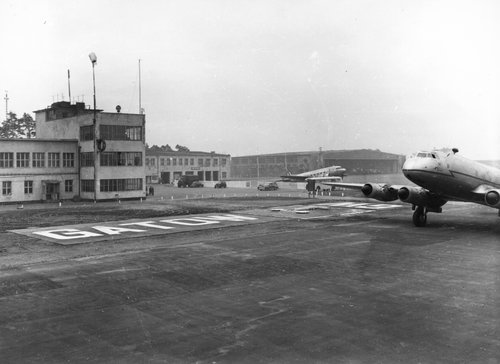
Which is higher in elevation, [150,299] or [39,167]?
[39,167]

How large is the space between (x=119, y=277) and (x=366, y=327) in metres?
9.69

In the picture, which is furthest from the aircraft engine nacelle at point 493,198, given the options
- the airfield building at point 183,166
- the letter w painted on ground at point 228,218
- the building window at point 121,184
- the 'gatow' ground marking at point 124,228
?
the airfield building at point 183,166

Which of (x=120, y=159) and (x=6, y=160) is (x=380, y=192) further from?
(x=6, y=160)

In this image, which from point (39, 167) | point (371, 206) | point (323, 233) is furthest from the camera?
point (39, 167)

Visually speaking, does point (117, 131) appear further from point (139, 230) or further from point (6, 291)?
point (6, 291)

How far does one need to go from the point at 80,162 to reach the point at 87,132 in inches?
160

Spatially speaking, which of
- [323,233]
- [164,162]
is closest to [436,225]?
[323,233]

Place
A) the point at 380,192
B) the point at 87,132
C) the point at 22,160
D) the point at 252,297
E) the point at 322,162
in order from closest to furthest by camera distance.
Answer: the point at 252,297 → the point at 380,192 → the point at 22,160 → the point at 87,132 → the point at 322,162

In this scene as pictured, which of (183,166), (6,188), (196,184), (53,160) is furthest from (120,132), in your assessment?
(183,166)

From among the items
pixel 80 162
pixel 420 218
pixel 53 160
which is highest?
pixel 53 160

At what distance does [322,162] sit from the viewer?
126 meters

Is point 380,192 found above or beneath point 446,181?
beneath

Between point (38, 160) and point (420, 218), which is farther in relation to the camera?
point (38, 160)

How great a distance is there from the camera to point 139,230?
2973 centimetres
